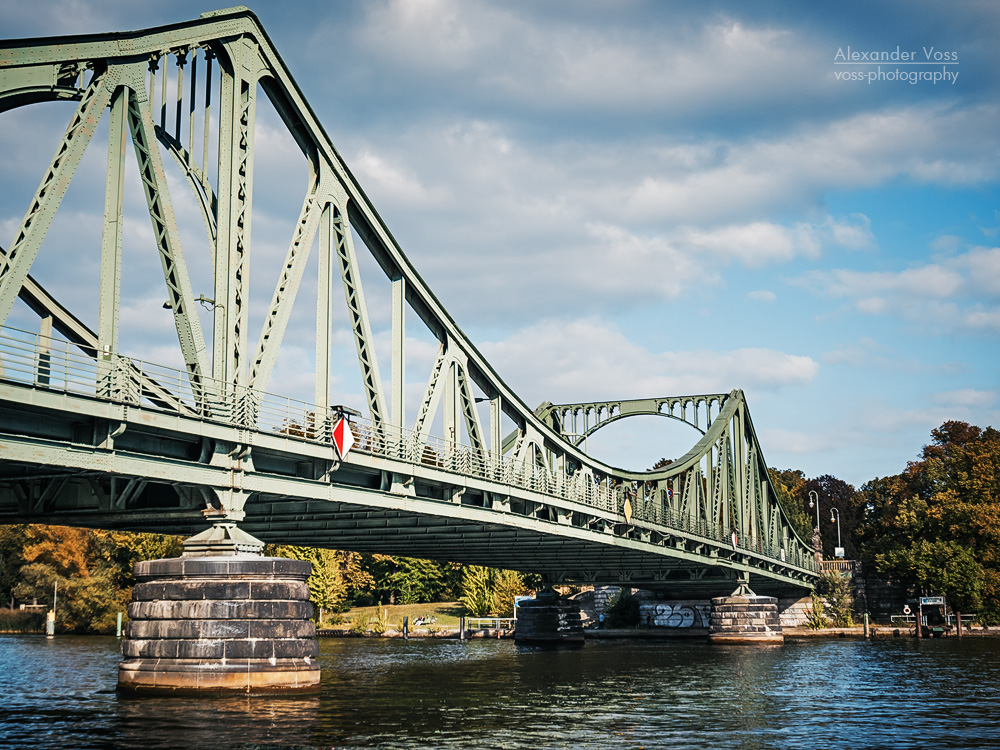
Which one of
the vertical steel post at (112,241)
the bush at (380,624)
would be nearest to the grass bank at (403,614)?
the bush at (380,624)

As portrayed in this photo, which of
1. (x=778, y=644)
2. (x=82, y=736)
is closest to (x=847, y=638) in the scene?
(x=778, y=644)

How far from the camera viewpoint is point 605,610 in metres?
99.0

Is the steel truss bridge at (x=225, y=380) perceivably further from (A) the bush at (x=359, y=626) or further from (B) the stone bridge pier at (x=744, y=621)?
(A) the bush at (x=359, y=626)

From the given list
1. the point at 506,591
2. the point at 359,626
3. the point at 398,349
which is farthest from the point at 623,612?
the point at 398,349

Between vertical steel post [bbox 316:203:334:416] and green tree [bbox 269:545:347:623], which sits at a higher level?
vertical steel post [bbox 316:203:334:416]

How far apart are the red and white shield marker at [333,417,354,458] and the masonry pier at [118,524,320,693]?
414 centimetres

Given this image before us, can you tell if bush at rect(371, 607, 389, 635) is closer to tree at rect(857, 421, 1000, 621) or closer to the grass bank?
the grass bank

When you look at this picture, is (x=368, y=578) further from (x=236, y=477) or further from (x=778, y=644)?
(x=236, y=477)

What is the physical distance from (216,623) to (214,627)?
13 centimetres

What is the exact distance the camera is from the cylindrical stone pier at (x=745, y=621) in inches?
2921

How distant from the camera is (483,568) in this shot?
10400cm

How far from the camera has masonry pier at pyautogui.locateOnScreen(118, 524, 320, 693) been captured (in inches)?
1033

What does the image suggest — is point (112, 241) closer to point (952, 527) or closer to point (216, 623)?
point (216, 623)

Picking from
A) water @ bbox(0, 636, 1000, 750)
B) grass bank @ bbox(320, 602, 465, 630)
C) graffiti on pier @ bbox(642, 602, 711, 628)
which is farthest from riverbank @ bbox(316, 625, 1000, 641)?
water @ bbox(0, 636, 1000, 750)
